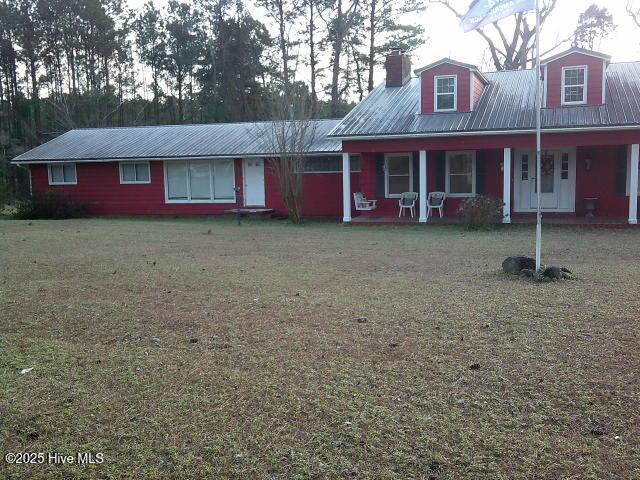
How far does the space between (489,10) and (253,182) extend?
15141 millimetres

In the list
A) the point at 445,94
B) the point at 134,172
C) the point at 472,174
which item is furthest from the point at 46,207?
the point at 472,174

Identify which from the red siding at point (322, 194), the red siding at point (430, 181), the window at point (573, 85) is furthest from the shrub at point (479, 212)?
the red siding at point (322, 194)

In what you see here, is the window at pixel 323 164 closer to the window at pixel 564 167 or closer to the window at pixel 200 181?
the window at pixel 200 181

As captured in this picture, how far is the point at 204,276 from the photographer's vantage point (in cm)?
884

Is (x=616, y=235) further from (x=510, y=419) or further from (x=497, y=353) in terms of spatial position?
(x=510, y=419)

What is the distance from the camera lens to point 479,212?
16.0 meters

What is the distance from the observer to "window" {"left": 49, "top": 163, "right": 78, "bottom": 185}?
24953mm

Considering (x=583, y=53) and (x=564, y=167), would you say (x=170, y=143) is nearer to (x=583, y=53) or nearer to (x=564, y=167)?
(x=564, y=167)

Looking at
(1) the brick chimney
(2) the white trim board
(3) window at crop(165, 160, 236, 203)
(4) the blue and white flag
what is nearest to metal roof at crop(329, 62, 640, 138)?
(1) the brick chimney

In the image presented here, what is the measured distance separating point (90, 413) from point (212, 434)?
0.90 metres

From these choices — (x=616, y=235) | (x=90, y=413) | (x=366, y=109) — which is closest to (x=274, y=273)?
(x=90, y=413)

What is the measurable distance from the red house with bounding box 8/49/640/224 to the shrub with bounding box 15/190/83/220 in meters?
1.53

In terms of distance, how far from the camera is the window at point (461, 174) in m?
19.2

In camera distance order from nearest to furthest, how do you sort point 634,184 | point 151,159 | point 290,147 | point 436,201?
point 634,184 < point 436,201 < point 290,147 < point 151,159
